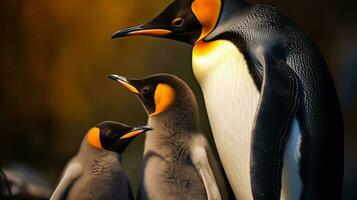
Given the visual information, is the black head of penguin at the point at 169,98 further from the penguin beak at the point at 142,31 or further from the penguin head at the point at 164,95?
the penguin beak at the point at 142,31

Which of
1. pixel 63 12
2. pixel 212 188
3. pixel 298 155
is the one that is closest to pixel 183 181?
pixel 212 188

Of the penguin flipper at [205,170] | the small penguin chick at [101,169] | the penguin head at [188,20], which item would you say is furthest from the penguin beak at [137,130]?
the penguin head at [188,20]

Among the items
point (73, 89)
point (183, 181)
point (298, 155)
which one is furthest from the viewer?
point (73, 89)

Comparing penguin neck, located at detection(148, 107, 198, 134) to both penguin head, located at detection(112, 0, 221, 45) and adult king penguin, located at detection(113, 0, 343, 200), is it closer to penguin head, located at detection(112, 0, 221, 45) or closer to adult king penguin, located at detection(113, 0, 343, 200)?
adult king penguin, located at detection(113, 0, 343, 200)

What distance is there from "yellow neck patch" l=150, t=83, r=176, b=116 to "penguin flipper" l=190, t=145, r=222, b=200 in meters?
0.12

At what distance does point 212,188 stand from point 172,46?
0.36 meters

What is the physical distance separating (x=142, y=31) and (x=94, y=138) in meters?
0.29

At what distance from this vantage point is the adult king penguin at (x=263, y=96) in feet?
3.64

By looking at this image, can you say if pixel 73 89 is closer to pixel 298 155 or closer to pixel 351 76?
pixel 298 155

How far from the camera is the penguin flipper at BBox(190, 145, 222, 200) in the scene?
1237 mm

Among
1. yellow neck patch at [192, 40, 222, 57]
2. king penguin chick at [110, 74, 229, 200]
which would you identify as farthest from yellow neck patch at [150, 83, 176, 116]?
yellow neck patch at [192, 40, 222, 57]

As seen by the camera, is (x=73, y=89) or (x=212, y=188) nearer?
(x=212, y=188)

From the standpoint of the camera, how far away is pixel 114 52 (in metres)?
1.34

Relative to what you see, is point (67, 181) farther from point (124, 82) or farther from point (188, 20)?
point (188, 20)
